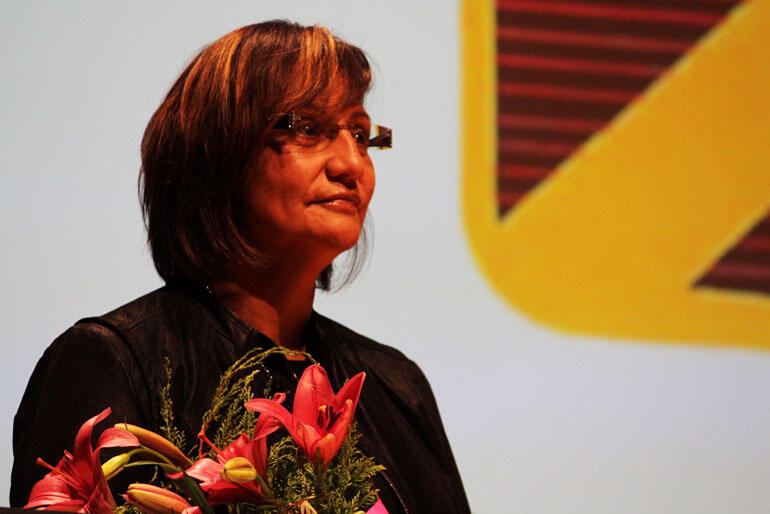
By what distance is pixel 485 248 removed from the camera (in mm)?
2055

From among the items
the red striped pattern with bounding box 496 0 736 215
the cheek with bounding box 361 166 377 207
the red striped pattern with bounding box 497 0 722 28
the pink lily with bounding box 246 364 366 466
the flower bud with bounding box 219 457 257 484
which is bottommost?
the flower bud with bounding box 219 457 257 484

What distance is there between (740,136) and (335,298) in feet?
2.90

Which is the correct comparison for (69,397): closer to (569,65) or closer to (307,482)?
(307,482)

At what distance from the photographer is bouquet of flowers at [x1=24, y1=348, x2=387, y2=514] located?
84 centimetres

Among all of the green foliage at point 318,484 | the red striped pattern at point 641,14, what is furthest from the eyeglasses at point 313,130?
the red striped pattern at point 641,14

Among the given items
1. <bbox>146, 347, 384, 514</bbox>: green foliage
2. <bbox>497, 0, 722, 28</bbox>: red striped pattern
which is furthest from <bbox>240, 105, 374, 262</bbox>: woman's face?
<bbox>497, 0, 722, 28</bbox>: red striped pattern

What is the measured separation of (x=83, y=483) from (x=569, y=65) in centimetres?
150

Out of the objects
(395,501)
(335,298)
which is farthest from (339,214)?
(335,298)

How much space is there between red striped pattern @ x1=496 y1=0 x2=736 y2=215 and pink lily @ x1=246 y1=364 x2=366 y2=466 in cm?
122

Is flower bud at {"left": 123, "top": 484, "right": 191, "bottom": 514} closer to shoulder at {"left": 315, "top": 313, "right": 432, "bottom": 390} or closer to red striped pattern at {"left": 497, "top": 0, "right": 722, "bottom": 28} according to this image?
shoulder at {"left": 315, "top": 313, "right": 432, "bottom": 390}

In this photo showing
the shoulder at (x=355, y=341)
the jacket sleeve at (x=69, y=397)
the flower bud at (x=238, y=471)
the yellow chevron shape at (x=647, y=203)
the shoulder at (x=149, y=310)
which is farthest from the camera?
the yellow chevron shape at (x=647, y=203)

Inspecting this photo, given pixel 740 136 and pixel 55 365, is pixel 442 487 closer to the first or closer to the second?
pixel 55 365

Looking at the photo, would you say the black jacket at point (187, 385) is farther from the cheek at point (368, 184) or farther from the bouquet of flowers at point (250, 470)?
the bouquet of flowers at point (250, 470)

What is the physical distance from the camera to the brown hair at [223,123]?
1.47 m
